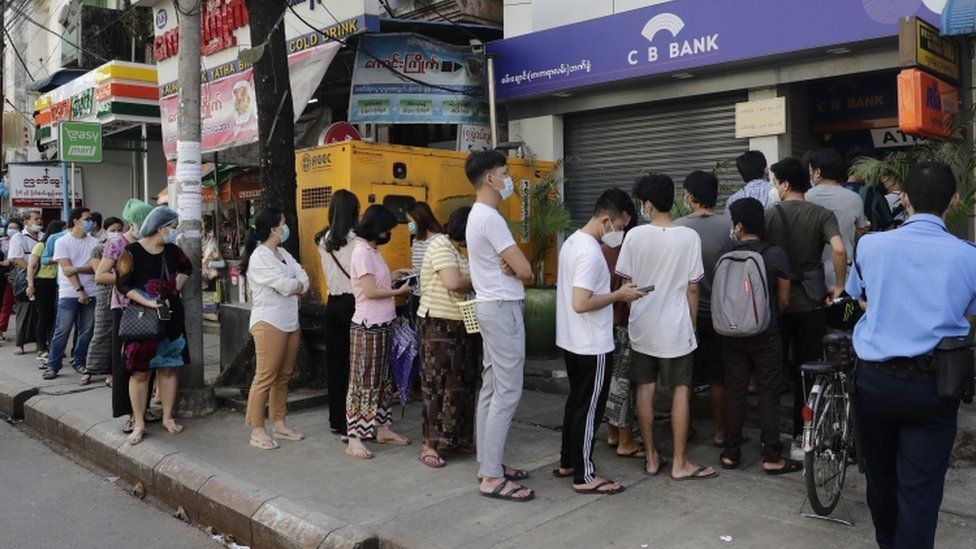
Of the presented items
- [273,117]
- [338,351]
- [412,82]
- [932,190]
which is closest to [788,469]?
[932,190]

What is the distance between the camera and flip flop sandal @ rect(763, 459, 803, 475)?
193 inches

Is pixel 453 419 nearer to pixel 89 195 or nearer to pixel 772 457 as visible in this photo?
pixel 772 457

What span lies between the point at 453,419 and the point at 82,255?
18.6 feet

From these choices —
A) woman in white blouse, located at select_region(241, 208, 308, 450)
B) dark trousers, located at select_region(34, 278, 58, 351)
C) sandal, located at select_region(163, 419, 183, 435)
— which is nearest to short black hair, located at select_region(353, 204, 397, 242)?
woman in white blouse, located at select_region(241, 208, 308, 450)

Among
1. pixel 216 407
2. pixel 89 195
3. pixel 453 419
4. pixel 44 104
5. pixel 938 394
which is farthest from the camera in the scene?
pixel 89 195

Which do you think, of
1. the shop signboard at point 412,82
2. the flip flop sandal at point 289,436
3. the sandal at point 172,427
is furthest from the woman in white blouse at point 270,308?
the shop signboard at point 412,82

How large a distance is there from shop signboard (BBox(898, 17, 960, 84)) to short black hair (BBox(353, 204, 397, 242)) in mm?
3943

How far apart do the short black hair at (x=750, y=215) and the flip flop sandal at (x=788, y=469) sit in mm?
1424

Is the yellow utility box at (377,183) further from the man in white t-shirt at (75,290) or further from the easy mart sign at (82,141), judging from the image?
the easy mart sign at (82,141)

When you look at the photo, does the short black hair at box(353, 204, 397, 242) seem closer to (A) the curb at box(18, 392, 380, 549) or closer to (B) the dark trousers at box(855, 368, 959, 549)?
(A) the curb at box(18, 392, 380, 549)

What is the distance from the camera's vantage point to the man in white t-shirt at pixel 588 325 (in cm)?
451

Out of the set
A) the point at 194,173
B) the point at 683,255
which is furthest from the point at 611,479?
the point at 194,173

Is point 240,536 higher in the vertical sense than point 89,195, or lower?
lower

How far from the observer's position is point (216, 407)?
7.11 m
